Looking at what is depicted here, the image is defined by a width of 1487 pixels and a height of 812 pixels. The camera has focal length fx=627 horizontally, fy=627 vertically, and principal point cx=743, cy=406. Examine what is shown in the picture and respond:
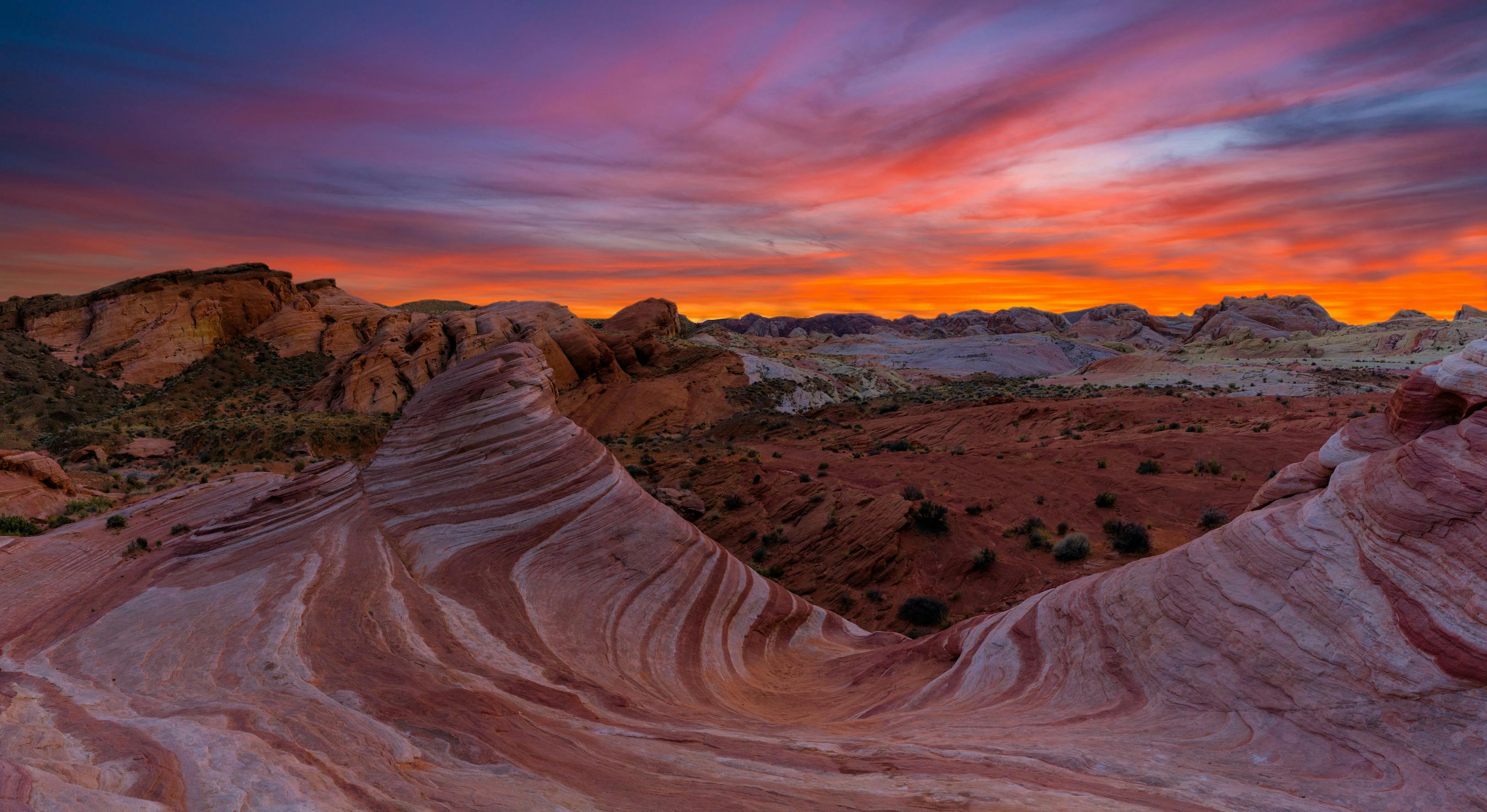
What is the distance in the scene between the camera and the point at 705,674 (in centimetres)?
971

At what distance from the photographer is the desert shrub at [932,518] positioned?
2025 centimetres

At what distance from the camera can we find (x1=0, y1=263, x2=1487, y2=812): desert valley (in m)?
4.99

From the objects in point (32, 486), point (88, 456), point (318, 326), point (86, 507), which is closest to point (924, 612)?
point (86, 507)

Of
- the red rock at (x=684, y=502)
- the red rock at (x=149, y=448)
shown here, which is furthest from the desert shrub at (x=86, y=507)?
the red rock at (x=149, y=448)

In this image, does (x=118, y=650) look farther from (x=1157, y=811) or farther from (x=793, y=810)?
(x=1157, y=811)

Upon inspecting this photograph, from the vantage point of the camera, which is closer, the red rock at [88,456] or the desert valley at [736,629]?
the desert valley at [736,629]

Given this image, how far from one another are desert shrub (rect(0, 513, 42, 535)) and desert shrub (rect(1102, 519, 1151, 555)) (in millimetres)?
27792

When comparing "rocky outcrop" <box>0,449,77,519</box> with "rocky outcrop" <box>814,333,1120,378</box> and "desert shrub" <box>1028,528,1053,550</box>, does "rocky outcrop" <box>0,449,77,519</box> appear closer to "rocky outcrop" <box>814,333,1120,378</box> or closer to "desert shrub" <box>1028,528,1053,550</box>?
"desert shrub" <box>1028,528,1053,550</box>

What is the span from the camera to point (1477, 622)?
17.1ft

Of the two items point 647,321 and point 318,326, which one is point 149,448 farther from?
point 647,321

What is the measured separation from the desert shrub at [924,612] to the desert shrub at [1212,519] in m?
9.14

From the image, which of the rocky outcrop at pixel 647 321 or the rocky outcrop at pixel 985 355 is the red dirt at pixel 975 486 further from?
the rocky outcrop at pixel 985 355

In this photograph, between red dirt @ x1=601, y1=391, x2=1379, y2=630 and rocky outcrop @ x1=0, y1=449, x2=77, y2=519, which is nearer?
rocky outcrop @ x1=0, y1=449, x2=77, y2=519

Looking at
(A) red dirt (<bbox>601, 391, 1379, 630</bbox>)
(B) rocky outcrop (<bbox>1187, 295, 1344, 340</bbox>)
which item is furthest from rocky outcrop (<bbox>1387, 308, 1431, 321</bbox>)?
(A) red dirt (<bbox>601, 391, 1379, 630</bbox>)
